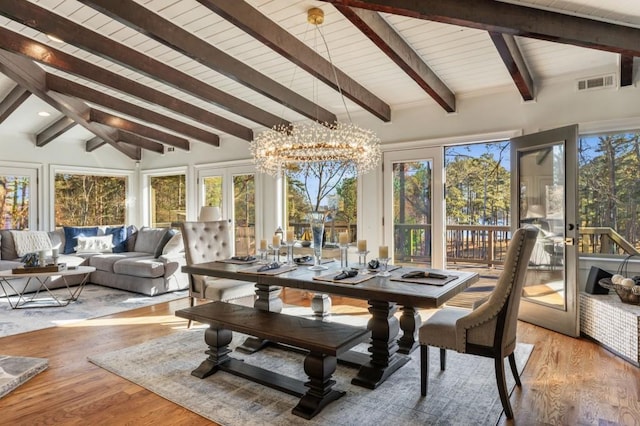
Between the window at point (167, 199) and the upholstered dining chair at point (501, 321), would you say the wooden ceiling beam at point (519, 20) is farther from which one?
the window at point (167, 199)

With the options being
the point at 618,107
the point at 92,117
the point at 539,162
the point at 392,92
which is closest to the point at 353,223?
the point at 392,92

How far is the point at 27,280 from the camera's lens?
567cm

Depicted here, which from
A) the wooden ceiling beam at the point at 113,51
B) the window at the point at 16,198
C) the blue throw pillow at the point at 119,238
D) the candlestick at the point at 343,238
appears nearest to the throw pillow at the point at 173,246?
the blue throw pillow at the point at 119,238

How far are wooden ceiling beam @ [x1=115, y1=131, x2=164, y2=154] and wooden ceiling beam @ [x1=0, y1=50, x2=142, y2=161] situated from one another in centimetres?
66

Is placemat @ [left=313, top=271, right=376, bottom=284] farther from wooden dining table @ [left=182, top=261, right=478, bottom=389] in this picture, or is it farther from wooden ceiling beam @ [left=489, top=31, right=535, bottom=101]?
wooden ceiling beam @ [left=489, top=31, right=535, bottom=101]

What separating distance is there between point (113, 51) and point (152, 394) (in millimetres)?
3230

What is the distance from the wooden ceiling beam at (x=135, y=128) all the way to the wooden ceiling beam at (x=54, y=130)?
664 mm

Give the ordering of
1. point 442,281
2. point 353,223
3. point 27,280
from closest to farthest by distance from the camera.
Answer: point 442,281
point 27,280
point 353,223

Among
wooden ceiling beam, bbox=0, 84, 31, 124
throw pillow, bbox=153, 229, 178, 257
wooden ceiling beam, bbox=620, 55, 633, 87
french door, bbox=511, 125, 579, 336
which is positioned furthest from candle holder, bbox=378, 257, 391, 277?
wooden ceiling beam, bbox=0, 84, 31, 124

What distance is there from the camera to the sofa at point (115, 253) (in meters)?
5.67

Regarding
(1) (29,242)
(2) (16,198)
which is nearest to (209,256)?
(1) (29,242)

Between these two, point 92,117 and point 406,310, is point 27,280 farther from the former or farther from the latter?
point 406,310

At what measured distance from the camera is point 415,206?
5355mm

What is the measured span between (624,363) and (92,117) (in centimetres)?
747
